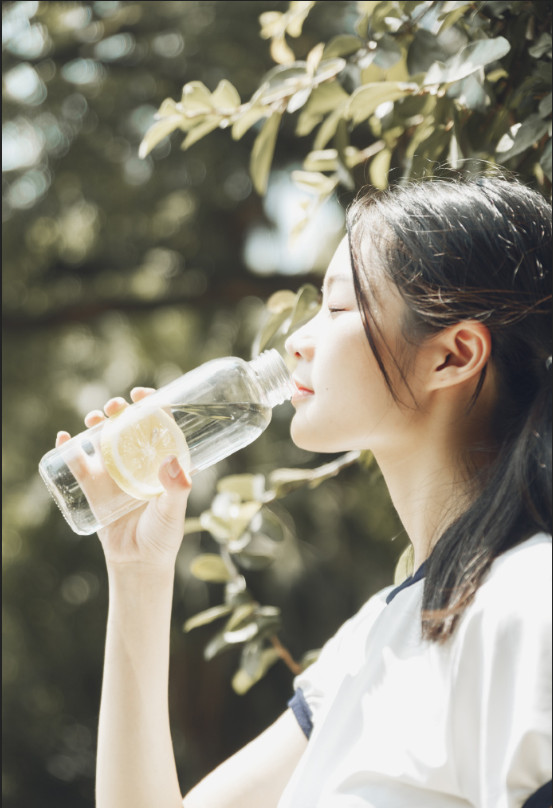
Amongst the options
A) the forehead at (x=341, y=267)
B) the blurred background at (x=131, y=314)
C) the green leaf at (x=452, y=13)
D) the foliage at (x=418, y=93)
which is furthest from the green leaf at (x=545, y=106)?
the blurred background at (x=131, y=314)

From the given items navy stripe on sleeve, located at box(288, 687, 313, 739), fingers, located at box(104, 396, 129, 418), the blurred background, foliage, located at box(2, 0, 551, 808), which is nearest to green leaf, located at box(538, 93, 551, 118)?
fingers, located at box(104, 396, 129, 418)

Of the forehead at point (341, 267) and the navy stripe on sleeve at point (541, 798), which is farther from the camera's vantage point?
the forehead at point (341, 267)

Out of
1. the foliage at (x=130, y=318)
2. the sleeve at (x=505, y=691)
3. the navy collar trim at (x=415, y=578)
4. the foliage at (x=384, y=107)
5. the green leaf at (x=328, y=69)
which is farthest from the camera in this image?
Answer: the foliage at (x=130, y=318)

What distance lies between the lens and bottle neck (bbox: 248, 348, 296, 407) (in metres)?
0.94

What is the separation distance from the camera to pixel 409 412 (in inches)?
32.7

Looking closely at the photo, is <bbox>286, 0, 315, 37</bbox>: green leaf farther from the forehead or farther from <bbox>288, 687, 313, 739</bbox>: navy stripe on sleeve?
<bbox>288, 687, 313, 739</bbox>: navy stripe on sleeve

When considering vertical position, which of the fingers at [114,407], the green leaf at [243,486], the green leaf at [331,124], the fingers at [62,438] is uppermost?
the green leaf at [331,124]

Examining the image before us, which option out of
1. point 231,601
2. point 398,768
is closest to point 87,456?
point 231,601

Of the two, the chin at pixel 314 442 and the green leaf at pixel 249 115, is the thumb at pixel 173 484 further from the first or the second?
the green leaf at pixel 249 115

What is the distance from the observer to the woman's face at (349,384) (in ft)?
2.68

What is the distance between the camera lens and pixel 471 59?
851mm

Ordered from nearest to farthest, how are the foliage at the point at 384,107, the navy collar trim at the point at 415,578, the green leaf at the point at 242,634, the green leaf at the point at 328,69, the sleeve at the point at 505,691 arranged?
the sleeve at the point at 505,691 < the navy collar trim at the point at 415,578 < the foliage at the point at 384,107 < the green leaf at the point at 328,69 < the green leaf at the point at 242,634

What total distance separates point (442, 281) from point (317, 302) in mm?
328

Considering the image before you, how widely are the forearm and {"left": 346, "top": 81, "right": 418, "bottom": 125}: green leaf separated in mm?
577
